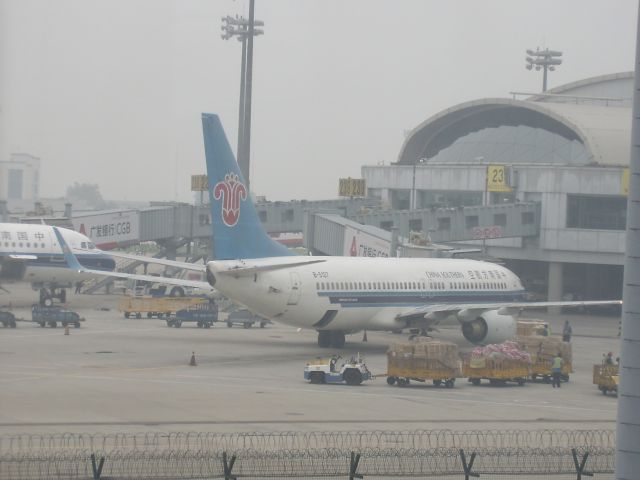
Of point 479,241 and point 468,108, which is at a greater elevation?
point 468,108

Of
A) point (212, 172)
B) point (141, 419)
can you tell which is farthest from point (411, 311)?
point (141, 419)

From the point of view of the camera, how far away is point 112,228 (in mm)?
95688

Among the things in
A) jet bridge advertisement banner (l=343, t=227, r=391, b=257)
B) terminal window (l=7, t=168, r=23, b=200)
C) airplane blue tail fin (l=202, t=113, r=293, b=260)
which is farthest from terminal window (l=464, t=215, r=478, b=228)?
Answer: terminal window (l=7, t=168, r=23, b=200)

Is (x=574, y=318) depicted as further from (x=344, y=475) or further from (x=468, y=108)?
(x=344, y=475)

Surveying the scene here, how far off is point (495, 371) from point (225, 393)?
12638 millimetres

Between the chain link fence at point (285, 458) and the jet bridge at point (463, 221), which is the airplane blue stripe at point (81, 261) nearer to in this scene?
the jet bridge at point (463, 221)

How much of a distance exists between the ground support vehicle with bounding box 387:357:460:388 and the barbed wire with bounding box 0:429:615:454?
37.8ft

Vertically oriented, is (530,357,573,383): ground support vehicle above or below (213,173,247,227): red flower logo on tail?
below

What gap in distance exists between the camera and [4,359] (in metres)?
51.3

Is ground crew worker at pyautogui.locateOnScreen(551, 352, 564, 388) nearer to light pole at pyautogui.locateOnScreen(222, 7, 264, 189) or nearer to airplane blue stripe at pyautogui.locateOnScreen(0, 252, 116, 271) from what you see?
airplane blue stripe at pyautogui.locateOnScreen(0, 252, 116, 271)

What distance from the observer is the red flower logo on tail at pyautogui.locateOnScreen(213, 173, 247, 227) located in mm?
53844

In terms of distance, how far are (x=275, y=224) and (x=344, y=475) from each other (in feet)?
243

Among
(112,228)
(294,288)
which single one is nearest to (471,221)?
(112,228)

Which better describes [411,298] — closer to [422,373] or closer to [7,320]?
[422,373]
